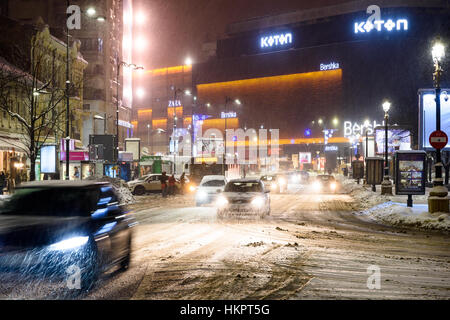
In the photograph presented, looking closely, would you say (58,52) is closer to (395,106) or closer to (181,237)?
(181,237)

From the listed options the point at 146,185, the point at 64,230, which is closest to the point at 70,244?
the point at 64,230

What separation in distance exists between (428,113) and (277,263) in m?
24.9

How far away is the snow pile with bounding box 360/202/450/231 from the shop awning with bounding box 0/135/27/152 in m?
23.6

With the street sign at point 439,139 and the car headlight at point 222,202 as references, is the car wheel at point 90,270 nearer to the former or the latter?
the car headlight at point 222,202

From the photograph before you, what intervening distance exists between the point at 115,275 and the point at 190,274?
129 centimetres

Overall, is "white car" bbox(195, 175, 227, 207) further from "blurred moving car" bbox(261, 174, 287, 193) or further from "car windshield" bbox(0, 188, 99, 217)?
"blurred moving car" bbox(261, 174, 287, 193)

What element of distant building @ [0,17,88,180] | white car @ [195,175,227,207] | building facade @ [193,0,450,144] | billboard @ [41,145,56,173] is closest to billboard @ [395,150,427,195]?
white car @ [195,175,227,207]

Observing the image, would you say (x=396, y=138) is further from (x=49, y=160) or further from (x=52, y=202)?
(x=52, y=202)

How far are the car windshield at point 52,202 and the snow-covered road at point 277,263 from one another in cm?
126

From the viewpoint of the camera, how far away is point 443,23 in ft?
378

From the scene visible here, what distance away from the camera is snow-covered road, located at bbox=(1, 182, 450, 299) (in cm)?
719

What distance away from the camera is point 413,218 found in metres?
18.1

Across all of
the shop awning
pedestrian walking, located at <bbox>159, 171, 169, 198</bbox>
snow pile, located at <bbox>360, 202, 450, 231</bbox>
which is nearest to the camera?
snow pile, located at <bbox>360, 202, 450, 231</bbox>
